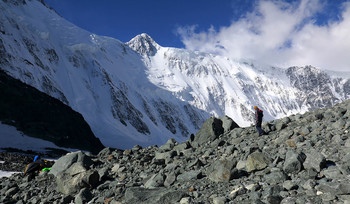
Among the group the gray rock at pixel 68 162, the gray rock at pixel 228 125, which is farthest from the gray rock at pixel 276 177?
the gray rock at pixel 228 125

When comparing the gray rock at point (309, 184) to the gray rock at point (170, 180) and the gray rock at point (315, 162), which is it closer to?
the gray rock at point (315, 162)

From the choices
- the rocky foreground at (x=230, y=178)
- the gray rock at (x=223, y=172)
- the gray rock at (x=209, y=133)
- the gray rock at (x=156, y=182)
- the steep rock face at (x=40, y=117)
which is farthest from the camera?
the steep rock face at (x=40, y=117)

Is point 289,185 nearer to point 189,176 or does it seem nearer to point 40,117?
point 189,176

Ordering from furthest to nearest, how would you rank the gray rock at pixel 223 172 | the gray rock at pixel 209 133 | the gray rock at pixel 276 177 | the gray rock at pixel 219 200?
the gray rock at pixel 209 133 < the gray rock at pixel 223 172 < the gray rock at pixel 276 177 < the gray rock at pixel 219 200

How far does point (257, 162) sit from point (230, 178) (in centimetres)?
101

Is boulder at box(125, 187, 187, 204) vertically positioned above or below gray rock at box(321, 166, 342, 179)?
above

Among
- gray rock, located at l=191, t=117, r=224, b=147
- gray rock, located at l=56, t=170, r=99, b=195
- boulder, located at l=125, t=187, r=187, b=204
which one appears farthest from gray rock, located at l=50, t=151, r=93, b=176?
gray rock, located at l=191, t=117, r=224, b=147

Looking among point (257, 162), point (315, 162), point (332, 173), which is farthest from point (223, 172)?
point (332, 173)

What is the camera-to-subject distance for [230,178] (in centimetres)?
704

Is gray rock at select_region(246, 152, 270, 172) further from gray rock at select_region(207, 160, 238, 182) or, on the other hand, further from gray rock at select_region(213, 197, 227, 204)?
gray rock at select_region(213, 197, 227, 204)

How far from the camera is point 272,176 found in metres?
6.30

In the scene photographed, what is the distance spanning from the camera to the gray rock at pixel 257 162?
7207 mm

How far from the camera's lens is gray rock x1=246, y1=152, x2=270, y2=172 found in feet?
23.6

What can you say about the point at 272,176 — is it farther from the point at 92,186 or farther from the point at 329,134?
A: the point at 92,186
